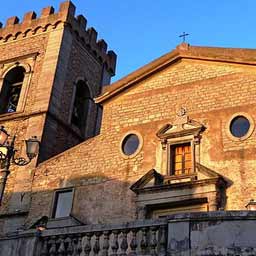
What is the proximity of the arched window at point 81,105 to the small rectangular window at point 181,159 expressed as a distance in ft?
25.9

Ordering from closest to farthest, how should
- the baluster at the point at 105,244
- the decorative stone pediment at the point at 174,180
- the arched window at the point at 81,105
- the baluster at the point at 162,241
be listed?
the baluster at the point at 162,241
the baluster at the point at 105,244
the decorative stone pediment at the point at 174,180
the arched window at the point at 81,105

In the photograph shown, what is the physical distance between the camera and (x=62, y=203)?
52.7ft

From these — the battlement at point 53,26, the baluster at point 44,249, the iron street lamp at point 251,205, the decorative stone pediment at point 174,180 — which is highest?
the battlement at point 53,26

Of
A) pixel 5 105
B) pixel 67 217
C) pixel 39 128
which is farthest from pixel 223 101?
pixel 5 105

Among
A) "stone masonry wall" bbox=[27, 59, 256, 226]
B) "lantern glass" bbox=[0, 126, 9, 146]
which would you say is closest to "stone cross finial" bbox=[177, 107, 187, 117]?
"stone masonry wall" bbox=[27, 59, 256, 226]

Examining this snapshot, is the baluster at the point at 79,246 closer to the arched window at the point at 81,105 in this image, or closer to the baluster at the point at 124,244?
the baluster at the point at 124,244

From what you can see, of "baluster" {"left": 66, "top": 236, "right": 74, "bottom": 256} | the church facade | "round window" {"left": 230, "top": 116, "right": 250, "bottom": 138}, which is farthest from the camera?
"round window" {"left": 230, "top": 116, "right": 250, "bottom": 138}

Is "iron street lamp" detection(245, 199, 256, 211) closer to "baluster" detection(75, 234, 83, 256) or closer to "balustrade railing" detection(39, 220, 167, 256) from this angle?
"balustrade railing" detection(39, 220, 167, 256)

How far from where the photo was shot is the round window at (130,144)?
1580 cm

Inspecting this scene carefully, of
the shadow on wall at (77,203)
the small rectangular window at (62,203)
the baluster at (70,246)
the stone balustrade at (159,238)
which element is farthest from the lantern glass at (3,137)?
the small rectangular window at (62,203)

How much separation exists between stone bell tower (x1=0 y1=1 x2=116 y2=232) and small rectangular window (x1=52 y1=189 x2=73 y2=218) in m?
1.71

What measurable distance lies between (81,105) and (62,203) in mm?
7858

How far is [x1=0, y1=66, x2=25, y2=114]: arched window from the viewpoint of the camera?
21734 millimetres

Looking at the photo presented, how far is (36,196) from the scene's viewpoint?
1678 centimetres
